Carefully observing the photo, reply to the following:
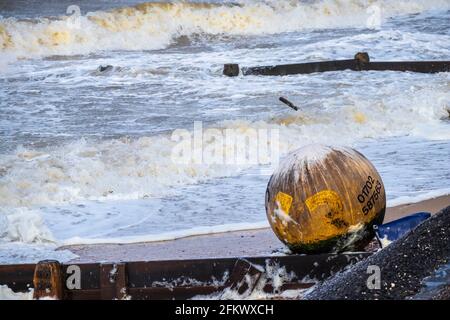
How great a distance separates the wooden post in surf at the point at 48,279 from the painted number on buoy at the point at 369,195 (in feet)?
7.70

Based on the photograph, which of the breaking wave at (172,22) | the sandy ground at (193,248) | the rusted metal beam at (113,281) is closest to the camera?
the rusted metal beam at (113,281)

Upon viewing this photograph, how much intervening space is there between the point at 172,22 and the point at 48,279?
1050 inches

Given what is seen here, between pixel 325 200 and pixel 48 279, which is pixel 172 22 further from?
pixel 48 279

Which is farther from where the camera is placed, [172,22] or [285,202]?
[172,22]

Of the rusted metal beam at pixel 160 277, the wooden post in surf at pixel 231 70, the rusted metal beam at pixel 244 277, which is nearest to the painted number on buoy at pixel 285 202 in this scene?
the rusted metal beam at pixel 160 277

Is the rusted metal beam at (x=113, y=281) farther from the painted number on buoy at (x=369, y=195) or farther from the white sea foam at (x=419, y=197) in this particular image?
the white sea foam at (x=419, y=197)

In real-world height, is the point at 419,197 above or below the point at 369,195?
below

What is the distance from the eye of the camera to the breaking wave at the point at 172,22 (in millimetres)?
28094

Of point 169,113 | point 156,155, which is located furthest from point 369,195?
point 169,113

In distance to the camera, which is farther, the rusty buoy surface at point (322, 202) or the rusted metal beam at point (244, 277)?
the rusty buoy surface at point (322, 202)

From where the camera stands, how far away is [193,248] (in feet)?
27.2

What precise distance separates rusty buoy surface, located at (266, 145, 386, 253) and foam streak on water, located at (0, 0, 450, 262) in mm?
2186

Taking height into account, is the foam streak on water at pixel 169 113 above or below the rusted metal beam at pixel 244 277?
below
